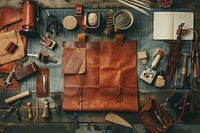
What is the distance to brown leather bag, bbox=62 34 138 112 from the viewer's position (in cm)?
313

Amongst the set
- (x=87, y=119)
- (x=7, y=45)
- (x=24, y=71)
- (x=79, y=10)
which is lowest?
(x=87, y=119)

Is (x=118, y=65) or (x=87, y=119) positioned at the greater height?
(x=118, y=65)

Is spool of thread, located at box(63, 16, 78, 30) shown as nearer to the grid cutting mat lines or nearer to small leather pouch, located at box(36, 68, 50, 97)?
the grid cutting mat lines

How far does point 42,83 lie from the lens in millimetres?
3197

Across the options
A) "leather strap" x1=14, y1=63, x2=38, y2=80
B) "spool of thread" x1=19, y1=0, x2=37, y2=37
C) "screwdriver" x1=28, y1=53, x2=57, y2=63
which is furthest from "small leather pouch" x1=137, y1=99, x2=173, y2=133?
"spool of thread" x1=19, y1=0, x2=37, y2=37

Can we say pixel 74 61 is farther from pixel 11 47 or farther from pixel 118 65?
pixel 11 47

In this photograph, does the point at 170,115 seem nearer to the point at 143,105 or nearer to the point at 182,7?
the point at 143,105

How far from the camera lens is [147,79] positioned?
3.12 m

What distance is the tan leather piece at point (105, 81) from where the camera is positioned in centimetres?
313

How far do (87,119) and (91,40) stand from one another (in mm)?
678

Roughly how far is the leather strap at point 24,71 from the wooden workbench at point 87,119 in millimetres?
162

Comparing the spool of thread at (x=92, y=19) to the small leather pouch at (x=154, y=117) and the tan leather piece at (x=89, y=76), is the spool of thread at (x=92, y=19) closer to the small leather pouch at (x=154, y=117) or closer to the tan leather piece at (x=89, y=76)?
the tan leather piece at (x=89, y=76)

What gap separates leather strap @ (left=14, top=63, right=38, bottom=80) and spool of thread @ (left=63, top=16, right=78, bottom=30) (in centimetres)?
44

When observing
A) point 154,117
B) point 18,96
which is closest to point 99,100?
point 154,117
